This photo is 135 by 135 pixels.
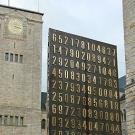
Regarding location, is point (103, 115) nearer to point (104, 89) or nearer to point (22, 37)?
point (104, 89)

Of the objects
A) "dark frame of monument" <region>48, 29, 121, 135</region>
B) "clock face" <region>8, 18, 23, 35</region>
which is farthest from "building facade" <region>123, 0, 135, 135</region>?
"clock face" <region>8, 18, 23, 35</region>

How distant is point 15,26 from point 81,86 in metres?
14.2

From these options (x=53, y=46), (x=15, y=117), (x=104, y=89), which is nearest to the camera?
(x=15, y=117)

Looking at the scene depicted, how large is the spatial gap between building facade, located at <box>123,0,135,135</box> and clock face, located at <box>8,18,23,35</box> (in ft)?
150

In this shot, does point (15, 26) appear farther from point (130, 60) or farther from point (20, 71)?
point (130, 60)

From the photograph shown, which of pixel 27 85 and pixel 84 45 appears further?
pixel 84 45

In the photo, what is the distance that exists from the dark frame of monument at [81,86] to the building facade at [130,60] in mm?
41968

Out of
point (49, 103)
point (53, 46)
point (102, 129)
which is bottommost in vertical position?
point (102, 129)

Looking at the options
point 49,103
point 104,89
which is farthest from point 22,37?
point 104,89

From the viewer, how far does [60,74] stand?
59.0 m

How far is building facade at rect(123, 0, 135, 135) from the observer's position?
13461 millimetres

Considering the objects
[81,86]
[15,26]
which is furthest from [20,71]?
[81,86]

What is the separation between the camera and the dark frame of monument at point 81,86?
5752 cm

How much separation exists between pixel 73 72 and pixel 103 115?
858 cm
